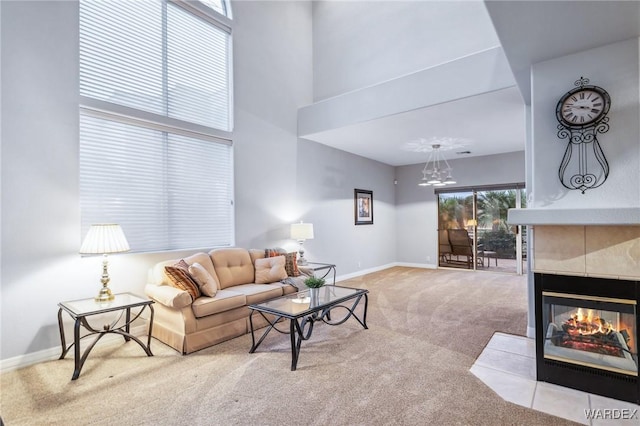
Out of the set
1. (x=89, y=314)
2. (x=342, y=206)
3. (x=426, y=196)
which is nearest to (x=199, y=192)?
(x=89, y=314)

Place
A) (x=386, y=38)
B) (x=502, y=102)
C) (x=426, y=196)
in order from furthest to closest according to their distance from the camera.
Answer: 1. (x=426, y=196)
2. (x=386, y=38)
3. (x=502, y=102)

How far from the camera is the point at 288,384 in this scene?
2482 mm

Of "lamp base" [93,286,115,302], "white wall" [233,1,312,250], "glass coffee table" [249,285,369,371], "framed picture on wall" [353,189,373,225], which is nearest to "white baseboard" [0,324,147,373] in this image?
"lamp base" [93,286,115,302]

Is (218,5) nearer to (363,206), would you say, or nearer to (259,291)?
(259,291)

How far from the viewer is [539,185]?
2580 millimetres

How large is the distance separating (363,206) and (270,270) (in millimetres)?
3603

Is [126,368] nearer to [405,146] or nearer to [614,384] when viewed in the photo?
[614,384]

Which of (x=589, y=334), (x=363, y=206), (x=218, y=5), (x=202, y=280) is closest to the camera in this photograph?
(x=589, y=334)

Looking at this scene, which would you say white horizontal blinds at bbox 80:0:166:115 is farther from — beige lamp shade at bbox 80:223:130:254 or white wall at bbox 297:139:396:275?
white wall at bbox 297:139:396:275

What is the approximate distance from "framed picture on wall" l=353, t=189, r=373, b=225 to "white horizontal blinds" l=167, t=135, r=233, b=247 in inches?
126

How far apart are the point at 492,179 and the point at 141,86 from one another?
694 cm

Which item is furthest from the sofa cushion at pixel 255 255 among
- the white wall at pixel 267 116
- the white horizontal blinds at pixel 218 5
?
the white horizontal blinds at pixel 218 5

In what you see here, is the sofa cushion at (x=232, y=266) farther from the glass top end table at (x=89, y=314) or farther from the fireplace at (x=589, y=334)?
the fireplace at (x=589, y=334)

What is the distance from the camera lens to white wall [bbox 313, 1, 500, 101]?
4.85 metres
